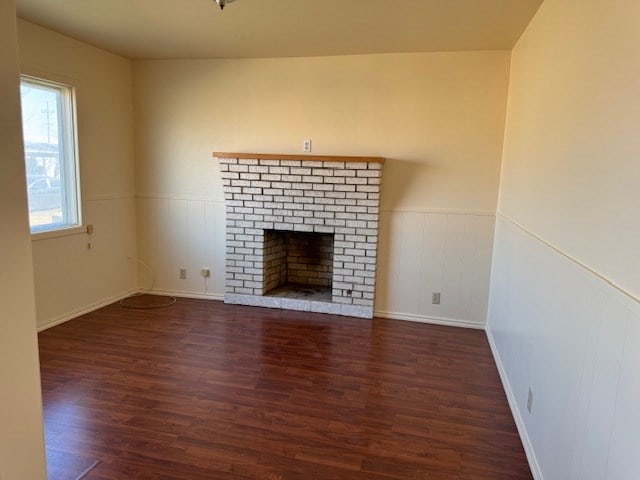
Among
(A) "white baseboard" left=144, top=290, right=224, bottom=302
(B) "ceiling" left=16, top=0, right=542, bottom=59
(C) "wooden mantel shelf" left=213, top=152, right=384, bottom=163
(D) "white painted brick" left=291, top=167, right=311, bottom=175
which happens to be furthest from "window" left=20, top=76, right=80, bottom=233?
(D) "white painted brick" left=291, top=167, right=311, bottom=175

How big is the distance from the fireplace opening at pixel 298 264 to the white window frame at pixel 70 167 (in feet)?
5.98

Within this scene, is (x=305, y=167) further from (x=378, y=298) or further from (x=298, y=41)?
(x=378, y=298)

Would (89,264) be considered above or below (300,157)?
below

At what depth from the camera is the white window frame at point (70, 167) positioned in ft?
12.6

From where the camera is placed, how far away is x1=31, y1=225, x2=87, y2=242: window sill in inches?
141

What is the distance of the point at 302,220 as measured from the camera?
4348mm

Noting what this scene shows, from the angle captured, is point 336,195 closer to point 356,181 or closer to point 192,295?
point 356,181

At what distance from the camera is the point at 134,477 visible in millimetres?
1973

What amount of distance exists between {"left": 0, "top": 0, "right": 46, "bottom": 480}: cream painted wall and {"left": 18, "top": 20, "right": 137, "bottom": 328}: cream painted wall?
248 cm

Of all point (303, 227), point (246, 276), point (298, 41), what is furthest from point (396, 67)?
point (246, 276)

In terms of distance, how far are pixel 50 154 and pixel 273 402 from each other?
2.97 m

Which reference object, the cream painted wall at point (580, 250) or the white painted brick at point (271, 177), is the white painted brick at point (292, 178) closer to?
the white painted brick at point (271, 177)

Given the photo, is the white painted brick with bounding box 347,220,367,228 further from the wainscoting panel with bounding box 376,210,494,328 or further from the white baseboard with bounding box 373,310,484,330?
the white baseboard with bounding box 373,310,484,330

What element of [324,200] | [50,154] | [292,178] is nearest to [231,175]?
[292,178]
